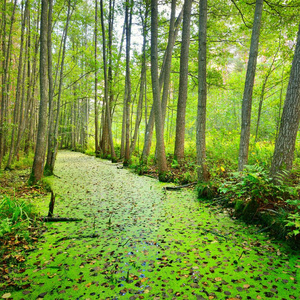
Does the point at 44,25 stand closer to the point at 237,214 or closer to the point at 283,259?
the point at 237,214

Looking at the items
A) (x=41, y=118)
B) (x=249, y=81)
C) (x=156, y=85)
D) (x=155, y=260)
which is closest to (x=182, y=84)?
(x=156, y=85)

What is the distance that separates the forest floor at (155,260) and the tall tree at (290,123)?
3.81 feet

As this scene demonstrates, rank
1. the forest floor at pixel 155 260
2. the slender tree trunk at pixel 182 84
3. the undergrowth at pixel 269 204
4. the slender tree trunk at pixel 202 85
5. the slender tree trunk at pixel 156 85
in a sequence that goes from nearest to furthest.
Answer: the forest floor at pixel 155 260
the undergrowth at pixel 269 204
the slender tree trunk at pixel 202 85
the slender tree trunk at pixel 156 85
the slender tree trunk at pixel 182 84

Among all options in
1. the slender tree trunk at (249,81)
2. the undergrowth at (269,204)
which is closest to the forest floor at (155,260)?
the undergrowth at (269,204)

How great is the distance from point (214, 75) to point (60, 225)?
25.6 ft

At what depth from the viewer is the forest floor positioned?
1.95 meters

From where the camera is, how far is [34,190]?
17.7 feet

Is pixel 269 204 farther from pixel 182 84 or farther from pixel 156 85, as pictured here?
pixel 182 84

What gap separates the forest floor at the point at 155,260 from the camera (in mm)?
1954

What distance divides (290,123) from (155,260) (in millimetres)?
2850

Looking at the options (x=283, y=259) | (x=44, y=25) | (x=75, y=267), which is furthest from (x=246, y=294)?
(x=44, y=25)

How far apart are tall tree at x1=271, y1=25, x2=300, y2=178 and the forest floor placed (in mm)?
1161

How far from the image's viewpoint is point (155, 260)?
2455 millimetres

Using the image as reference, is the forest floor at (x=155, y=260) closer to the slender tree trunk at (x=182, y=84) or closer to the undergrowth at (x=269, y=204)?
the undergrowth at (x=269, y=204)
